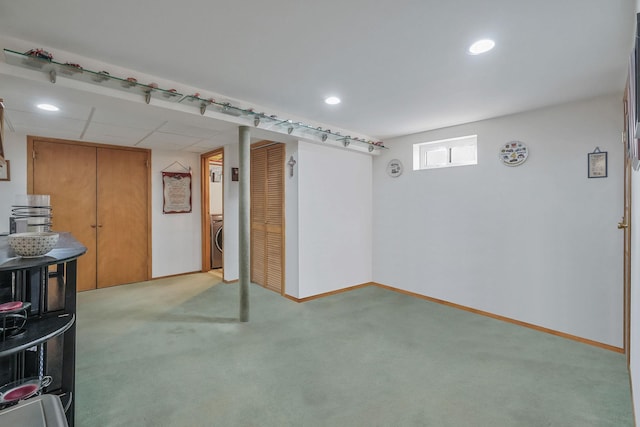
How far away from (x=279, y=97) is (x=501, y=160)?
97.0 inches

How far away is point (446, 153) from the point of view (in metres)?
4.04

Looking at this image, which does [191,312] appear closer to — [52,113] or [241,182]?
[241,182]

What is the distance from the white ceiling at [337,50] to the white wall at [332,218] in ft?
3.58

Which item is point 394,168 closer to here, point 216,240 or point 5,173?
point 216,240

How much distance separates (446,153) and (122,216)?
472cm

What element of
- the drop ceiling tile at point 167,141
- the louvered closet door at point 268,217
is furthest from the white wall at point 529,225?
the drop ceiling tile at point 167,141

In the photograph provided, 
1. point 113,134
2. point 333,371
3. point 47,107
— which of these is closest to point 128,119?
point 47,107

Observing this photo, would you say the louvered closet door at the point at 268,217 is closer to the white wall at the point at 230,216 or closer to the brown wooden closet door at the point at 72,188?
the white wall at the point at 230,216

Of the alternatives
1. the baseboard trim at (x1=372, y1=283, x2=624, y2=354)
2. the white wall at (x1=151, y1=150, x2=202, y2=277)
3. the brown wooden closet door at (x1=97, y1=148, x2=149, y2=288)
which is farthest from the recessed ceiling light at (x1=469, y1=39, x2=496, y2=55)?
the brown wooden closet door at (x1=97, y1=148, x2=149, y2=288)

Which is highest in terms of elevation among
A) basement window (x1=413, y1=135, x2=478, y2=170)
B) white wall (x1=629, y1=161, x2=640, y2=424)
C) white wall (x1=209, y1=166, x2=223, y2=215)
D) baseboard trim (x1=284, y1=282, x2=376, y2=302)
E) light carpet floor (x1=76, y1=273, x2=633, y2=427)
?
basement window (x1=413, y1=135, x2=478, y2=170)

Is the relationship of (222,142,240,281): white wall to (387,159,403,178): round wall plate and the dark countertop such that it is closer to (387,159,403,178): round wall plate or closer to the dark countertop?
(387,159,403,178): round wall plate

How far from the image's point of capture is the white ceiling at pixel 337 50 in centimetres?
160

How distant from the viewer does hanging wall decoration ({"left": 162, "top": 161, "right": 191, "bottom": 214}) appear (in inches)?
196

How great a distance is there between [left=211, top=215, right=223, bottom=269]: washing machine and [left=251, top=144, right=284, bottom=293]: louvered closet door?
39.9 inches
